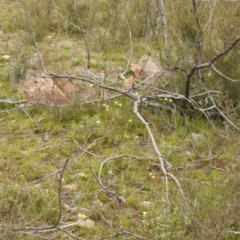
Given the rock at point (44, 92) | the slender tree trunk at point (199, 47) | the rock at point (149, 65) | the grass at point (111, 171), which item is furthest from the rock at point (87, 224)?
the rock at point (149, 65)

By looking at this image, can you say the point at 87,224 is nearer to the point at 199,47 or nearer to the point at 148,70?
the point at 199,47

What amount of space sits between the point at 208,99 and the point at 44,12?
129 inches

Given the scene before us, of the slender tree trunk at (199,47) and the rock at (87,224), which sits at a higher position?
the slender tree trunk at (199,47)

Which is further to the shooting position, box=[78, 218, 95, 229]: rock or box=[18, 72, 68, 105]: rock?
box=[18, 72, 68, 105]: rock

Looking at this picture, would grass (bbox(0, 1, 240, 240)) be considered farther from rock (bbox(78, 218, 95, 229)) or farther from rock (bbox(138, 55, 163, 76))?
rock (bbox(138, 55, 163, 76))

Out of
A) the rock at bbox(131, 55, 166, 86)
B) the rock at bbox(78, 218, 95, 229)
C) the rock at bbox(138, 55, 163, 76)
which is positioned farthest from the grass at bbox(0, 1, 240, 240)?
the rock at bbox(138, 55, 163, 76)

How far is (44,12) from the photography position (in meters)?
7.03

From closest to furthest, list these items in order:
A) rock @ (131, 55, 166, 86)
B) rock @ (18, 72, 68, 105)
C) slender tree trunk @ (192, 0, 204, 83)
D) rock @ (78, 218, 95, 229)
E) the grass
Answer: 1. the grass
2. rock @ (78, 218, 95, 229)
3. slender tree trunk @ (192, 0, 204, 83)
4. rock @ (18, 72, 68, 105)
5. rock @ (131, 55, 166, 86)

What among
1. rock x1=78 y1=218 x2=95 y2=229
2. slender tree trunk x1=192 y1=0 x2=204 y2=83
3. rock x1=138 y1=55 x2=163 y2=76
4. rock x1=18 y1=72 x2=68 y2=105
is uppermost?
slender tree trunk x1=192 y1=0 x2=204 y2=83

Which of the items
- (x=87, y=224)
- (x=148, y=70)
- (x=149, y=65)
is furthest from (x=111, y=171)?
(x=149, y=65)

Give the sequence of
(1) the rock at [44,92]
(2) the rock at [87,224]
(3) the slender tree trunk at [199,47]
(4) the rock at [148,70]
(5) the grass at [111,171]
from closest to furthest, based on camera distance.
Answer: (5) the grass at [111,171]
(2) the rock at [87,224]
(3) the slender tree trunk at [199,47]
(1) the rock at [44,92]
(4) the rock at [148,70]

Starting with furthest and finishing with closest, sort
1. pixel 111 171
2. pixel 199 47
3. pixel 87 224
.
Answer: pixel 199 47 → pixel 111 171 → pixel 87 224

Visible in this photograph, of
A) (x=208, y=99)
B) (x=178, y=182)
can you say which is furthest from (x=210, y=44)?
(x=178, y=182)

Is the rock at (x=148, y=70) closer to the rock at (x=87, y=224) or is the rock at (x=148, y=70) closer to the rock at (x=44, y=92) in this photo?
the rock at (x=44, y=92)
